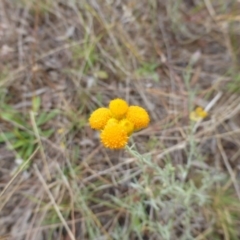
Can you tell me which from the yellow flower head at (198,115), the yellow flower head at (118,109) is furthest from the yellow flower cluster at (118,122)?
the yellow flower head at (198,115)

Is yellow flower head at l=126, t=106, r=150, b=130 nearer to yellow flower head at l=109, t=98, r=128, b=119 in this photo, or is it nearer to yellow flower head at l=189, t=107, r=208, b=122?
yellow flower head at l=109, t=98, r=128, b=119

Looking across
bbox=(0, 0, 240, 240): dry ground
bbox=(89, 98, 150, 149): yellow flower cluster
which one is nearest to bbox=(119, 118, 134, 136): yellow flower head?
bbox=(89, 98, 150, 149): yellow flower cluster

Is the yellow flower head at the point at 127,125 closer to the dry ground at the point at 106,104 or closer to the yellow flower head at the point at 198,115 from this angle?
the dry ground at the point at 106,104

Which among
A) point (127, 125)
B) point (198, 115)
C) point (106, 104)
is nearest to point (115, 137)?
point (127, 125)

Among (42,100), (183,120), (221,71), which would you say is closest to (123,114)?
(183,120)

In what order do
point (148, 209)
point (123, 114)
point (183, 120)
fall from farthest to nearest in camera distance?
1. point (183, 120)
2. point (148, 209)
3. point (123, 114)

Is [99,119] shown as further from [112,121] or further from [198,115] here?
[198,115]

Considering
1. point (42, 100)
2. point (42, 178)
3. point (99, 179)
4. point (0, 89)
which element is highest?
point (0, 89)

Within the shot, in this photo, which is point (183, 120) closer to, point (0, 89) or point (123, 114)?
point (123, 114)

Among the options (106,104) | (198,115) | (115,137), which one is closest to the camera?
(115,137)
